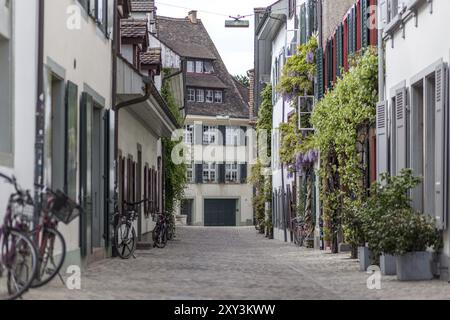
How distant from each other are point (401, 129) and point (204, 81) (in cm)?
5748

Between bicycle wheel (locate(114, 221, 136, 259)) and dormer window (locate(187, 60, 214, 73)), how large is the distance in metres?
54.5

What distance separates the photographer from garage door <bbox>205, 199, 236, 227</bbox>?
75006 mm

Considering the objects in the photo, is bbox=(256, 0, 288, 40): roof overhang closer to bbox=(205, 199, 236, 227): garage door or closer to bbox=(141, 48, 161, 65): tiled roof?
bbox=(141, 48, 161, 65): tiled roof

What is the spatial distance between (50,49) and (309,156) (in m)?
16.5

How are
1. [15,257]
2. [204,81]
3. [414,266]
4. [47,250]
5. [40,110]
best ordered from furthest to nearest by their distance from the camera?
1. [204,81]
2. [414,266]
3. [40,110]
4. [47,250]
5. [15,257]

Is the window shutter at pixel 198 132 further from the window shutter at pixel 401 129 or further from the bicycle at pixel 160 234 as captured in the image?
the window shutter at pixel 401 129

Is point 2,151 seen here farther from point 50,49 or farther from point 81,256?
point 81,256

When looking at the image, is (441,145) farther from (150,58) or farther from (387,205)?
(150,58)

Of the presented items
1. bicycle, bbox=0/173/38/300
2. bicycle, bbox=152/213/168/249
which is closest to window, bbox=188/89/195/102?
bicycle, bbox=152/213/168/249

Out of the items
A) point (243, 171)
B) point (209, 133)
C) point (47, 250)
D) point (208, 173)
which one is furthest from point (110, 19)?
point (243, 171)

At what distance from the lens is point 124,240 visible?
67.2 feet

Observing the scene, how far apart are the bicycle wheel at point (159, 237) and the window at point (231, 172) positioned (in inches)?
1819
